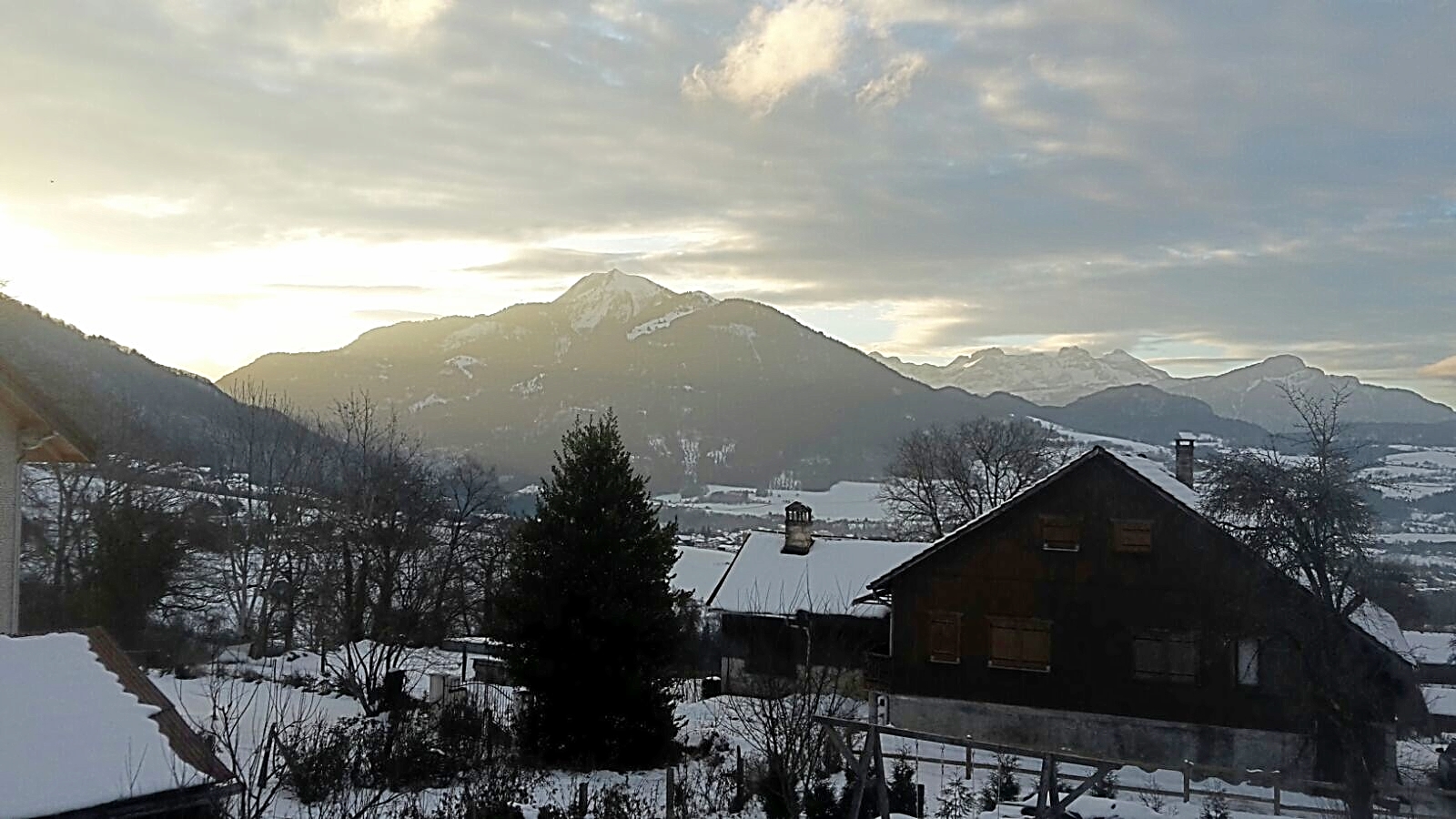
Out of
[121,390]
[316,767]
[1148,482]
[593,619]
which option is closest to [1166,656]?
[1148,482]

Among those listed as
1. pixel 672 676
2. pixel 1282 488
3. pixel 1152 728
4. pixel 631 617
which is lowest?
pixel 1152 728

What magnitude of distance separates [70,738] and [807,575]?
99.0 ft

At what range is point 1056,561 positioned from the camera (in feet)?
85.5

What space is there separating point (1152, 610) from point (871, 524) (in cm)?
12091

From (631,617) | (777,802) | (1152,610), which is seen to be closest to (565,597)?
(631,617)

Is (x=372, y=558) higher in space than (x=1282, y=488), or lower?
lower

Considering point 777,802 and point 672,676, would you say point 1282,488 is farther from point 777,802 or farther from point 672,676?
point 672,676

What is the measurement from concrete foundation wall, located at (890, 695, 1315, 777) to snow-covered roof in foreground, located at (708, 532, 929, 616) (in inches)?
267

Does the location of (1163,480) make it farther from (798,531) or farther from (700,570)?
(700,570)

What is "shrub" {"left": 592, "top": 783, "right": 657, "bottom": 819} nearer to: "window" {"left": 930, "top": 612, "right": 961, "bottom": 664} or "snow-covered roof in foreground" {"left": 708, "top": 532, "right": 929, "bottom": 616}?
"window" {"left": 930, "top": 612, "right": 961, "bottom": 664}

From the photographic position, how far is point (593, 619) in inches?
824

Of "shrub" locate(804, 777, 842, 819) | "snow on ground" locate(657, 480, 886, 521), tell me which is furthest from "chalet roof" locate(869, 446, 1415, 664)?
"snow on ground" locate(657, 480, 886, 521)

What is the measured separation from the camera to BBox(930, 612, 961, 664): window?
88.0 feet

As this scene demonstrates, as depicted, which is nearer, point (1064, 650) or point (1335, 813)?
point (1335, 813)
